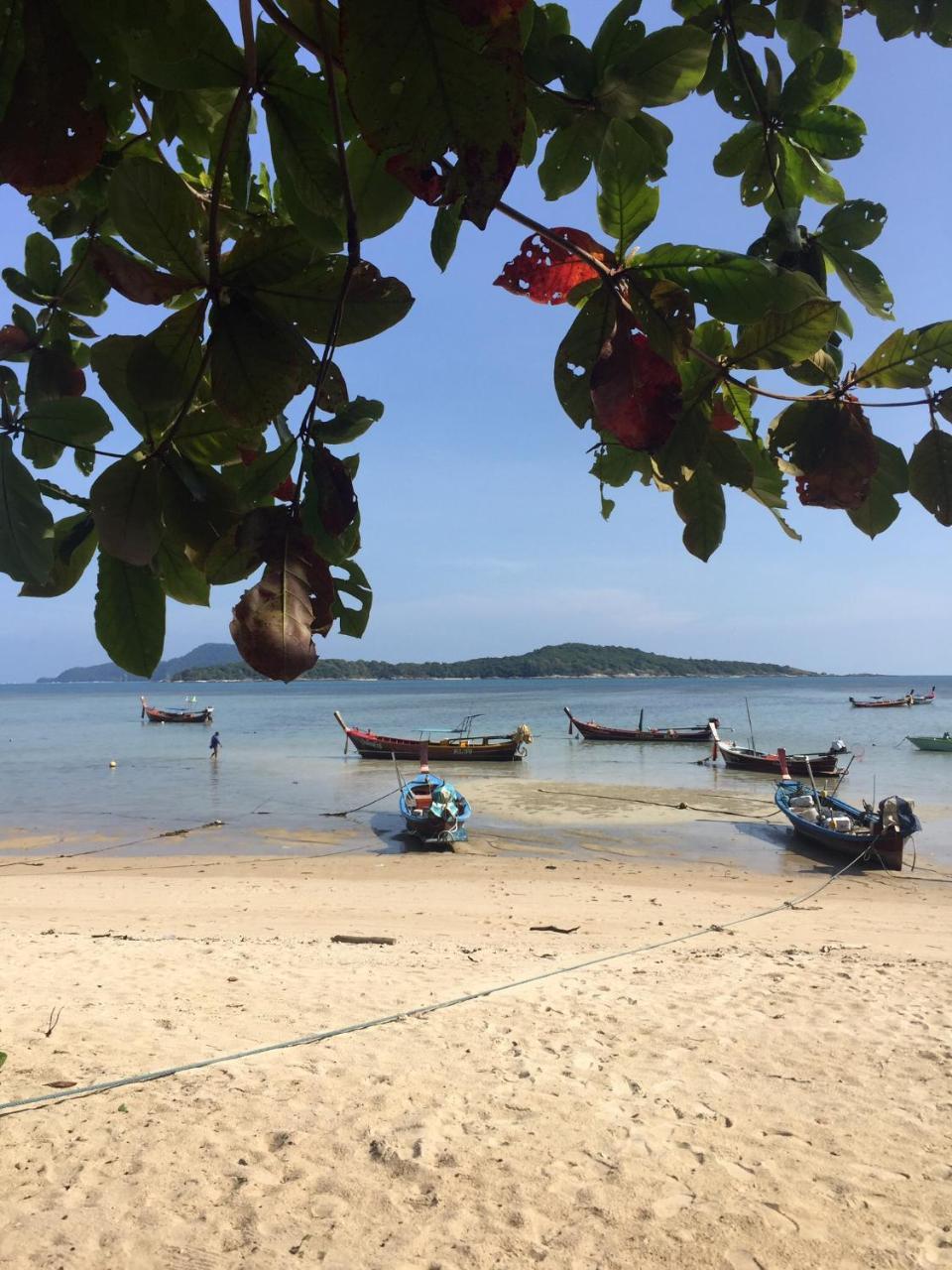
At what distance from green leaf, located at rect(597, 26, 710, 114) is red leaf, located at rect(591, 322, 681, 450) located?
24 centimetres

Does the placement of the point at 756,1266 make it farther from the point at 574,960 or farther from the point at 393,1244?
the point at 574,960

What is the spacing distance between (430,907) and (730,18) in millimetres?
10066

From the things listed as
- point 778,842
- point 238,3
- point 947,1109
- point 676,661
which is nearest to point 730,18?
point 238,3

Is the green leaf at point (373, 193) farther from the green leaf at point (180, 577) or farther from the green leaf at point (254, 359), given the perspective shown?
the green leaf at point (180, 577)

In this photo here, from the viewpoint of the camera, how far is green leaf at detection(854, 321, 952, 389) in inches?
27.5

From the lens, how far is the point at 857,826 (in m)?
13.8

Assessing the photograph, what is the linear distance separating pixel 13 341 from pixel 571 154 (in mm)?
884

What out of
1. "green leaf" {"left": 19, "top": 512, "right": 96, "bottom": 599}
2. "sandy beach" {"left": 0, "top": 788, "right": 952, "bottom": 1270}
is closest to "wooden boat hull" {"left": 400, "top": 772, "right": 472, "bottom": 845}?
"sandy beach" {"left": 0, "top": 788, "right": 952, "bottom": 1270}

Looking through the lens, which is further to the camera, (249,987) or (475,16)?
(249,987)

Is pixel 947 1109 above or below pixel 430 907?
above

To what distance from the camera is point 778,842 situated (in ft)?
49.8

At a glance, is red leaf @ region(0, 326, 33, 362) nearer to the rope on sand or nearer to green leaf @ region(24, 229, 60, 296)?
green leaf @ region(24, 229, 60, 296)

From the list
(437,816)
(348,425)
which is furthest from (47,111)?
(437,816)

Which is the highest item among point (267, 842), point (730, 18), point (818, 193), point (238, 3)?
point (730, 18)
